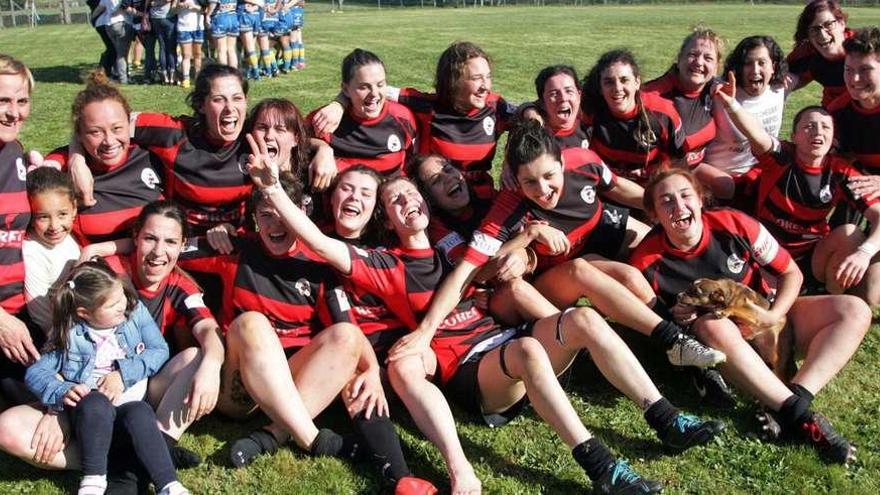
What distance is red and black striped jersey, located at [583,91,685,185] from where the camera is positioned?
511cm

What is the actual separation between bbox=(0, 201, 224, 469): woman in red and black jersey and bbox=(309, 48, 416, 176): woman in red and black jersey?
1.35m

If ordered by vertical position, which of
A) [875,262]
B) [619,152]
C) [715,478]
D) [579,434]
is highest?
[619,152]

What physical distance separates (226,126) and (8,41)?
24.7 metres

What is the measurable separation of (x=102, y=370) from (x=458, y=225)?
1953 millimetres

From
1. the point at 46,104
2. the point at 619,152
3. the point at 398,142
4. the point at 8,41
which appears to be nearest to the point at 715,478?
the point at 619,152

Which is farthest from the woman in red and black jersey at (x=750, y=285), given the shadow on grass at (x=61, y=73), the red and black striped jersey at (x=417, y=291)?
the shadow on grass at (x=61, y=73)

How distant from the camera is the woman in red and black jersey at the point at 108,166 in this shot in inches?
165

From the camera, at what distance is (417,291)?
400cm

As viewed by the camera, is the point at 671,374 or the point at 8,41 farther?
the point at 8,41

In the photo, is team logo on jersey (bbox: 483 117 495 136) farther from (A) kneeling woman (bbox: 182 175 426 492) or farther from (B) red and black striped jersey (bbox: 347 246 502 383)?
(A) kneeling woman (bbox: 182 175 426 492)

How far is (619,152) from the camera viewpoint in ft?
17.0

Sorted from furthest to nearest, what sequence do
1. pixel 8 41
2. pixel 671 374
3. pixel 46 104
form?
pixel 8 41
pixel 46 104
pixel 671 374

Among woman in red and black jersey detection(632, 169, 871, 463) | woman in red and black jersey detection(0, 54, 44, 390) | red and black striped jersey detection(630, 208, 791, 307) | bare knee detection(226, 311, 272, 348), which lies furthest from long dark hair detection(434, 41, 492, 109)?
woman in red and black jersey detection(0, 54, 44, 390)

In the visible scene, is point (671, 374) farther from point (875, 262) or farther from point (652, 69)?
point (652, 69)
